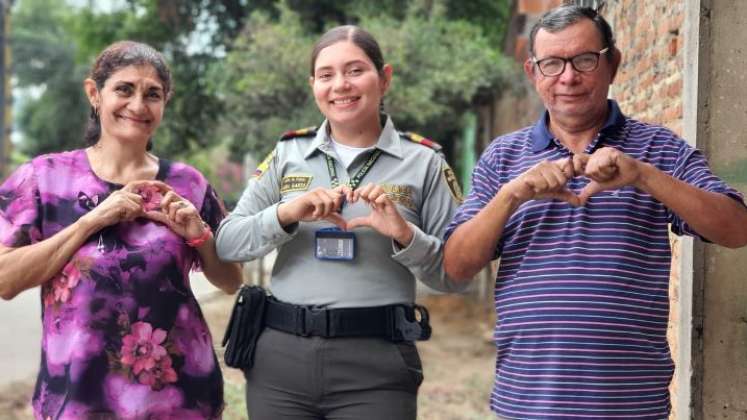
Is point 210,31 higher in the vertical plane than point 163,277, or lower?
higher

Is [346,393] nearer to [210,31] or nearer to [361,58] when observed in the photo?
[361,58]

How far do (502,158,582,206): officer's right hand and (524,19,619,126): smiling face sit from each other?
0.68ft

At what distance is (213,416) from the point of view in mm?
2662

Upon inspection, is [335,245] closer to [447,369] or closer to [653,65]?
[653,65]

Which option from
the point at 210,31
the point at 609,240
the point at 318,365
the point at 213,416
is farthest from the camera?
the point at 210,31

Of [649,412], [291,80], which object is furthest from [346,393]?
[291,80]

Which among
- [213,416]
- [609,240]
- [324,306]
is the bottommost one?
[213,416]

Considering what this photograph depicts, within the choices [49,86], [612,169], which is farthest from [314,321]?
[49,86]

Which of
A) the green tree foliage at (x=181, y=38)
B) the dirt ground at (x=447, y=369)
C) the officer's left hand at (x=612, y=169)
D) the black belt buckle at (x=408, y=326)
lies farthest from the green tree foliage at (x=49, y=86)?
the officer's left hand at (x=612, y=169)

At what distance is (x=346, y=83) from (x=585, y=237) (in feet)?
2.78

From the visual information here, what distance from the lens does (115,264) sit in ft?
8.21

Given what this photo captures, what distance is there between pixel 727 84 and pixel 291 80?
5.70 meters

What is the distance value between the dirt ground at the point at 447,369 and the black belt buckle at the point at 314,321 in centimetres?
50

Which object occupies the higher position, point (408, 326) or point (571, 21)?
point (571, 21)
